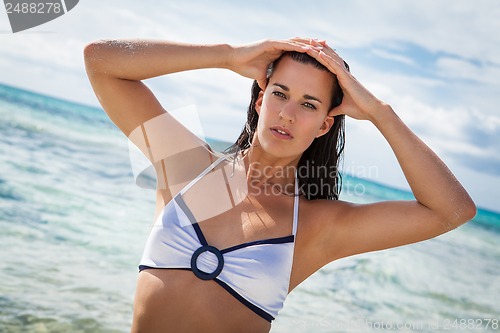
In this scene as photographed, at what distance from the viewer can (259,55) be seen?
8.94 ft

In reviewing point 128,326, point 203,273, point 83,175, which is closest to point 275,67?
point 203,273

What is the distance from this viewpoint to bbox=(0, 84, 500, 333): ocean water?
209 inches

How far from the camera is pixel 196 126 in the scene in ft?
9.72

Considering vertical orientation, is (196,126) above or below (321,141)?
below

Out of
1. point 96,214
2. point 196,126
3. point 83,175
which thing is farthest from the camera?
point 83,175

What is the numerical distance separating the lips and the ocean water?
9.44 feet

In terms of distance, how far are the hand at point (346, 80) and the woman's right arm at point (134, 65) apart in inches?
15.0

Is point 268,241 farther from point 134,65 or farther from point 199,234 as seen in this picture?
point 134,65

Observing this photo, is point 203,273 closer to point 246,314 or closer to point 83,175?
point 246,314

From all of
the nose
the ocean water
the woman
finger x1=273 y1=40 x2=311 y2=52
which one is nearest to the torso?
the woman

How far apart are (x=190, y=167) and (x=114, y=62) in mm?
555

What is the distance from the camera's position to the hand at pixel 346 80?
262 centimetres

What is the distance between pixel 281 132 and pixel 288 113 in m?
0.10

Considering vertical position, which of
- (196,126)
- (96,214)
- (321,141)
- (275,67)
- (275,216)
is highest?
(275,67)
